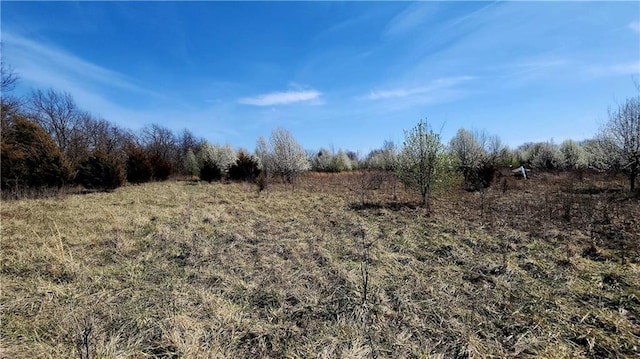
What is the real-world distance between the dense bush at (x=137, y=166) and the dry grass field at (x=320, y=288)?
1125 cm

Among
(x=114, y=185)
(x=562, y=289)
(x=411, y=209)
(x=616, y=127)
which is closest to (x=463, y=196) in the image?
(x=411, y=209)

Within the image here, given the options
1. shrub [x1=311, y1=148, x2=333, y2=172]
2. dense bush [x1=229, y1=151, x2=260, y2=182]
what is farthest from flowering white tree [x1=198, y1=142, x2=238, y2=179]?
shrub [x1=311, y1=148, x2=333, y2=172]

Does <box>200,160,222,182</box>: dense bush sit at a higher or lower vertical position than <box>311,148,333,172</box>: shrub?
lower

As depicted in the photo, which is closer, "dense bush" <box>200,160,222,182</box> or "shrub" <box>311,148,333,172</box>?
"dense bush" <box>200,160,222,182</box>

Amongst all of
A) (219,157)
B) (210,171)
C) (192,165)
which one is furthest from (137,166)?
(192,165)

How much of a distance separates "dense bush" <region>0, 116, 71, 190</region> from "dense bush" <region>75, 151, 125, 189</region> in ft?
4.31

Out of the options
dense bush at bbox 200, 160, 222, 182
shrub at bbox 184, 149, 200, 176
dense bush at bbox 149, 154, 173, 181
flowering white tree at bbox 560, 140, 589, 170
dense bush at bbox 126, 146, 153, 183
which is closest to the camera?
dense bush at bbox 126, 146, 153, 183

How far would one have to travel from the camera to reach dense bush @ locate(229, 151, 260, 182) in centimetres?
2256

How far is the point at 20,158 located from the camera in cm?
1184

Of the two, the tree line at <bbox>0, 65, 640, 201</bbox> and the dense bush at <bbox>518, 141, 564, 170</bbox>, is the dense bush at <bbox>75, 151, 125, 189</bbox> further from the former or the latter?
the dense bush at <bbox>518, 141, 564, 170</bbox>

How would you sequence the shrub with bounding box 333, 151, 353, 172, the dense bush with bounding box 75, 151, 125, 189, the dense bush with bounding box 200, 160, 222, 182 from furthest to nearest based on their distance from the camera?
the shrub with bounding box 333, 151, 353, 172 → the dense bush with bounding box 200, 160, 222, 182 → the dense bush with bounding box 75, 151, 125, 189

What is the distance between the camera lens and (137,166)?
60.3 ft

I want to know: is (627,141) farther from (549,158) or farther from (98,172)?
(98,172)

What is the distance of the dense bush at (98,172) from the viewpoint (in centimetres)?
1439
